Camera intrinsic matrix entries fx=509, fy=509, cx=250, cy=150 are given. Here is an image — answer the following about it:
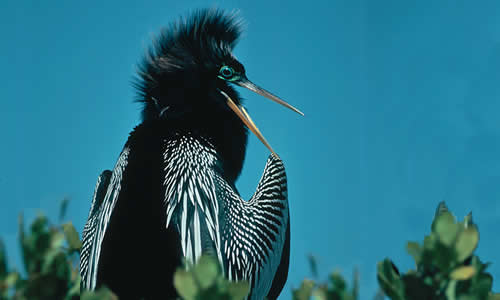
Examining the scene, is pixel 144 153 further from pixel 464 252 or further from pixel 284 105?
pixel 464 252

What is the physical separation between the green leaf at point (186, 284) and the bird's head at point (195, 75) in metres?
3.58

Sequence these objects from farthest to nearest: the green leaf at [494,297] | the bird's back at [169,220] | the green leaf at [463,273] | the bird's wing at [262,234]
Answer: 1. the bird's wing at [262,234]
2. the bird's back at [169,220]
3. the green leaf at [494,297]
4. the green leaf at [463,273]

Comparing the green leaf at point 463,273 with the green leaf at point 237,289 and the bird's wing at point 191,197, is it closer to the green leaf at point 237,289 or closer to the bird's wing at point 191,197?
the green leaf at point 237,289

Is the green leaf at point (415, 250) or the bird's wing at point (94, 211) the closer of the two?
the green leaf at point (415, 250)

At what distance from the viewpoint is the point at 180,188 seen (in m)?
4.05

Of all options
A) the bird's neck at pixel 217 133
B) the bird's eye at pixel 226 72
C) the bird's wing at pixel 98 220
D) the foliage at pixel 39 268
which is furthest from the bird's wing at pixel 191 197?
the foliage at pixel 39 268

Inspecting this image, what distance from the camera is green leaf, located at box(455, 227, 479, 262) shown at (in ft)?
4.72

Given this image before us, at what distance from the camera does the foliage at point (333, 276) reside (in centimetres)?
129

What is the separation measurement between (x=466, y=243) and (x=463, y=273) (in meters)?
0.09

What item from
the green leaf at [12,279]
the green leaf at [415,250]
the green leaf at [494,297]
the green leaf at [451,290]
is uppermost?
the green leaf at [12,279]

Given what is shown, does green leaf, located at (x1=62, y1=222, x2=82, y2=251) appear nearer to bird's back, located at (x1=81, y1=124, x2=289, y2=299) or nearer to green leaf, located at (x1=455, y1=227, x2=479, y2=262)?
bird's back, located at (x1=81, y1=124, x2=289, y2=299)

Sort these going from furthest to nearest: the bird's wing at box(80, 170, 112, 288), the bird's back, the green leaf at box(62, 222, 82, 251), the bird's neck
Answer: the bird's wing at box(80, 170, 112, 288), the bird's neck, the bird's back, the green leaf at box(62, 222, 82, 251)

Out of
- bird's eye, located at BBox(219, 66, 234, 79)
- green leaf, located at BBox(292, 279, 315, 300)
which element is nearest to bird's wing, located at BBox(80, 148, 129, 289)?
bird's eye, located at BBox(219, 66, 234, 79)

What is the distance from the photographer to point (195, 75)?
16.6ft
